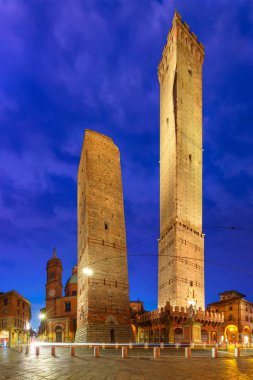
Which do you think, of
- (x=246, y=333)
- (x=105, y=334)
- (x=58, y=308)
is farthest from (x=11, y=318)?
(x=246, y=333)

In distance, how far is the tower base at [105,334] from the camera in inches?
1209

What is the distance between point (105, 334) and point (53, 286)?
32.9 metres

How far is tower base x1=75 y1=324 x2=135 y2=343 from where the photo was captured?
3072 cm

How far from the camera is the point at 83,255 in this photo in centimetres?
3578

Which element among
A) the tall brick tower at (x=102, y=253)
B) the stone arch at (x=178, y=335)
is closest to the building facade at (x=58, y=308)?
the tall brick tower at (x=102, y=253)

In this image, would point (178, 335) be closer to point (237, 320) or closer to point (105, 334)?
point (105, 334)

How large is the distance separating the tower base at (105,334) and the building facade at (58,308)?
68.2ft

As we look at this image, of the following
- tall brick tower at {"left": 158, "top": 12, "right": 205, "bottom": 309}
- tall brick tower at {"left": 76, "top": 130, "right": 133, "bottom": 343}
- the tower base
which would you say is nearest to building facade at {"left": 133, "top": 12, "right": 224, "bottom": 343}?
tall brick tower at {"left": 158, "top": 12, "right": 205, "bottom": 309}

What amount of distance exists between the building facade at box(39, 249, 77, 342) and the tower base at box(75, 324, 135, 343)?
20781 mm

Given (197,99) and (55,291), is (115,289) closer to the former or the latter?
(197,99)

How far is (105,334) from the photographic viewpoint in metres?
31.4

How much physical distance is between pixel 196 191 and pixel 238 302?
21.4 metres

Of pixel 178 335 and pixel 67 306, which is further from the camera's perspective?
pixel 67 306

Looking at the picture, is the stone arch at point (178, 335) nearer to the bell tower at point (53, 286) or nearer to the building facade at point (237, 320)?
the building facade at point (237, 320)
